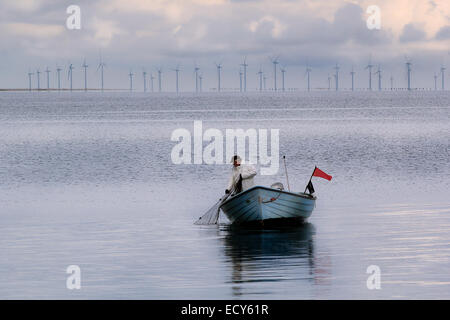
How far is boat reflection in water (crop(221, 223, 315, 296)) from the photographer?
784 inches

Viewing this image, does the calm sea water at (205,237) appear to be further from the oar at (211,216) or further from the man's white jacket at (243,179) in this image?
the man's white jacket at (243,179)

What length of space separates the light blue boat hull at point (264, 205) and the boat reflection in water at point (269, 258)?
1.68ft

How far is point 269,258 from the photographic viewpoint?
23391 mm

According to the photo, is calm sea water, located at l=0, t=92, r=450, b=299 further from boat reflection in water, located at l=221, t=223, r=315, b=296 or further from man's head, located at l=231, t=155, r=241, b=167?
man's head, located at l=231, t=155, r=241, b=167

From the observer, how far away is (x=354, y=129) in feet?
348

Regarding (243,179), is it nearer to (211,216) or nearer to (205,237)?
(211,216)

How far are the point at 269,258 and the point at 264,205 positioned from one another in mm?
6391

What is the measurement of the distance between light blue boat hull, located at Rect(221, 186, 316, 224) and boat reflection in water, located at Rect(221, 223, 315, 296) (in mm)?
511

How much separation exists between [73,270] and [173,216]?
440 inches

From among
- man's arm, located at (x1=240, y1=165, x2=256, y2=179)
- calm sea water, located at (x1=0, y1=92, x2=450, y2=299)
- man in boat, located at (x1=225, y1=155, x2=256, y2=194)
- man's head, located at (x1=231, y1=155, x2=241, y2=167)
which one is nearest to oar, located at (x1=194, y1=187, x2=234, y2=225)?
man in boat, located at (x1=225, y1=155, x2=256, y2=194)

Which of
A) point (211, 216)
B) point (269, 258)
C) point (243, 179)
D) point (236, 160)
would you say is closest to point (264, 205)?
point (243, 179)

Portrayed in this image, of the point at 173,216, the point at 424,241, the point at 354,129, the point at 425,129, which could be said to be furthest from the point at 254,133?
the point at 424,241

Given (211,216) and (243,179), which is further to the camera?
(211,216)

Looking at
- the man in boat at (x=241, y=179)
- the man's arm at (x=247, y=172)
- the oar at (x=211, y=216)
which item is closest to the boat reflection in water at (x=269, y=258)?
the oar at (x=211, y=216)
